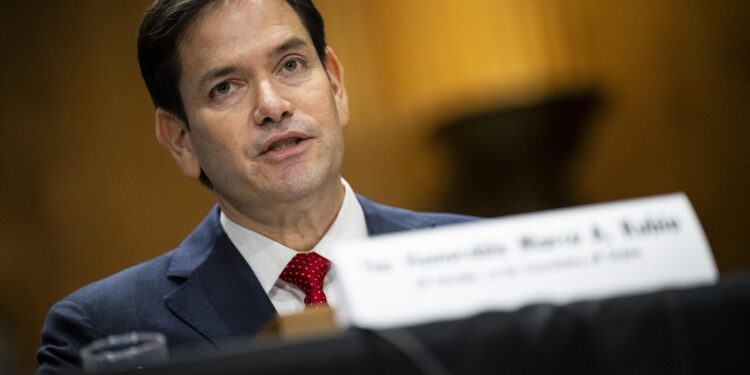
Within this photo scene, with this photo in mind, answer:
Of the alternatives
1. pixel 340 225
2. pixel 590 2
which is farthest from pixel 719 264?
pixel 340 225

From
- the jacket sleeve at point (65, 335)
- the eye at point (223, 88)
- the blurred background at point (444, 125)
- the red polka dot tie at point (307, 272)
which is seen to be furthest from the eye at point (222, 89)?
the blurred background at point (444, 125)

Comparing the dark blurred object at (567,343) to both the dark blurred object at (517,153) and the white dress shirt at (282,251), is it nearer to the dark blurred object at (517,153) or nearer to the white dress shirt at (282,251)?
the white dress shirt at (282,251)

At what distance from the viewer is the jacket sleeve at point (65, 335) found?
2320 mm

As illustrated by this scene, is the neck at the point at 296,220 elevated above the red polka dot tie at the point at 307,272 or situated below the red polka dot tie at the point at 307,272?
above

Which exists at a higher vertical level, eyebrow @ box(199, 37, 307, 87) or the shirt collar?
eyebrow @ box(199, 37, 307, 87)

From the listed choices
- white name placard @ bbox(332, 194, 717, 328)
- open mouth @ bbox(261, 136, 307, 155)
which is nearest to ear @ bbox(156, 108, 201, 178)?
open mouth @ bbox(261, 136, 307, 155)

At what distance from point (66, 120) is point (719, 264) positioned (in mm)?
2739

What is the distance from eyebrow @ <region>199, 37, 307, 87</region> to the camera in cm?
239

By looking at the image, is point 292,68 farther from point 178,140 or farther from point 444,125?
point 444,125

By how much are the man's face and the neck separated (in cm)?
4

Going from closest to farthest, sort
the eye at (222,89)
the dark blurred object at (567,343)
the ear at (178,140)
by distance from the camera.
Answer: the dark blurred object at (567,343) → the eye at (222,89) → the ear at (178,140)

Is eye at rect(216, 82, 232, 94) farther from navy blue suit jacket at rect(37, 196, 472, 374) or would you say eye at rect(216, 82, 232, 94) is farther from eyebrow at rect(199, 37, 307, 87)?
navy blue suit jacket at rect(37, 196, 472, 374)

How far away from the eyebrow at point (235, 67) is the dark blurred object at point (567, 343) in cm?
119

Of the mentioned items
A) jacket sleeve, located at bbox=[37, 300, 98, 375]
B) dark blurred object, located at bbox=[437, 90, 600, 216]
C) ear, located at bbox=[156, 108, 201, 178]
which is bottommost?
dark blurred object, located at bbox=[437, 90, 600, 216]
